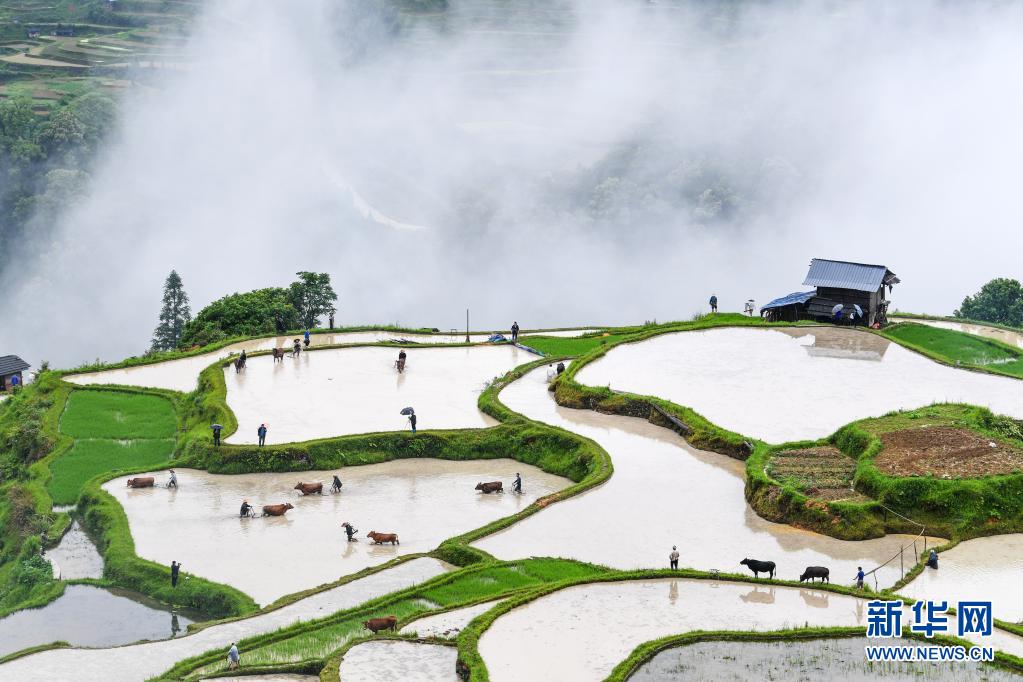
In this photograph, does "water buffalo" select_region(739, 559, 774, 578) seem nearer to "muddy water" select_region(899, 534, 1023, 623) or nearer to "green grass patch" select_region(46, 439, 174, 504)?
"muddy water" select_region(899, 534, 1023, 623)

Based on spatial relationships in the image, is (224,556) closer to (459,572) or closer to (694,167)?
(459,572)

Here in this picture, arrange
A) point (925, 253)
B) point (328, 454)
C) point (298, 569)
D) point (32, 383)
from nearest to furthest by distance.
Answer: point (298, 569), point (328, 454), point (32, 383), point (925, 253)

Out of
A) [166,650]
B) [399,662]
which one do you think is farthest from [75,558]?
[399,662]

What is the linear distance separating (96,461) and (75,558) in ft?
24.2

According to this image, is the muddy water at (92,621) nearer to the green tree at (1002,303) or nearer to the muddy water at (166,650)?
the muddy water at (166,650)

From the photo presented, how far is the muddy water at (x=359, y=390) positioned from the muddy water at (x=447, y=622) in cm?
1479

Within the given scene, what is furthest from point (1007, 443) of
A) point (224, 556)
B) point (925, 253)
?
point (925, 253)

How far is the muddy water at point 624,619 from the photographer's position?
2677 cm

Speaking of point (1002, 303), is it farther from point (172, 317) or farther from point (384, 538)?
point (172, 317)

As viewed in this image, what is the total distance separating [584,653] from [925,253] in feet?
366

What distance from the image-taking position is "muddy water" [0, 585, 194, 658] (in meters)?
32.9

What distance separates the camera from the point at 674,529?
35406 millimetres

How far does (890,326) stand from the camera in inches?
2382

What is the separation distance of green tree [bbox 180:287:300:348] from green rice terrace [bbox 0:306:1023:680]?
21.2 ft
